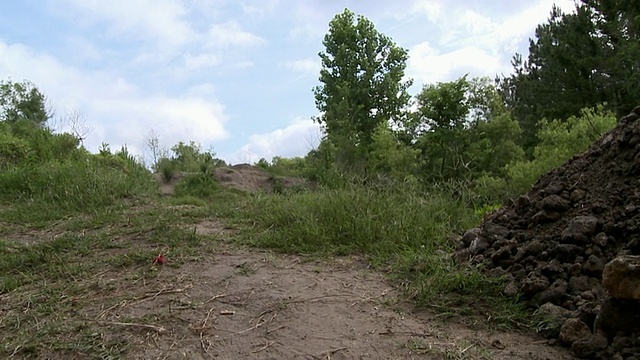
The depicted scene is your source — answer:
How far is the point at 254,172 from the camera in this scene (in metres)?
13.3

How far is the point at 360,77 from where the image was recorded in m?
19.4

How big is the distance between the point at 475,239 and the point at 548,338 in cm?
90

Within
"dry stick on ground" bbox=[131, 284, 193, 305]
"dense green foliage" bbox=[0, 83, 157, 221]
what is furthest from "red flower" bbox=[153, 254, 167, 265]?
"dense green foliage" bbox=[0, 83, 157, 221]

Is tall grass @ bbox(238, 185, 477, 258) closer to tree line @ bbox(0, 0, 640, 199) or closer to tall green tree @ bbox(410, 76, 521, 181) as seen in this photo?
tree line @ bbox(0, 0, 640, 199)

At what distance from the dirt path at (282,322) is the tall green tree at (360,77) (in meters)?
16.0

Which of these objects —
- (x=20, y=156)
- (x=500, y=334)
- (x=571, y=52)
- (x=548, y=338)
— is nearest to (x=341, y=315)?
(x=500, y=334)

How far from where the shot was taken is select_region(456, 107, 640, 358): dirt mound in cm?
206

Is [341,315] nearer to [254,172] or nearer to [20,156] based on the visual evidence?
[20,156]

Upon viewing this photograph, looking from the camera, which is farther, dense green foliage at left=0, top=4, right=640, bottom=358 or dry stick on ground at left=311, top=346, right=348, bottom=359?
dense green foliage at left=0, top=4, right=640, bottom=358

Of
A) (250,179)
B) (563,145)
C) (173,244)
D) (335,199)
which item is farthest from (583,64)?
(173,244)

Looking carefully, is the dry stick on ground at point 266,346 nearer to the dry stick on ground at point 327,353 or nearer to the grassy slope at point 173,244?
the dry stick on ground at point 327,353

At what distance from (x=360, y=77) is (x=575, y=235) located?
1759cm

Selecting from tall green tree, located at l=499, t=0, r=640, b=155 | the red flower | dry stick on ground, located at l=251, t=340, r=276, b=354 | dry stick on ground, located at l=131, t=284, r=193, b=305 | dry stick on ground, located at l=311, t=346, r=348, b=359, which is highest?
tall green tree, located at l=499, t=0, r=640, b=155

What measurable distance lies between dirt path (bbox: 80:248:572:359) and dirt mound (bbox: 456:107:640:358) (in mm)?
252
